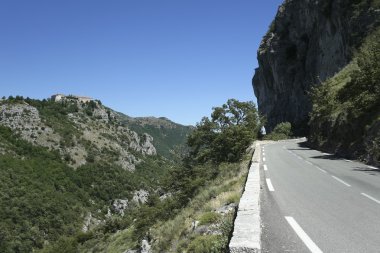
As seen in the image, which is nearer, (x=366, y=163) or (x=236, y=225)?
(x=236, y=225)

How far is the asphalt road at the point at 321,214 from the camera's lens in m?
5.59

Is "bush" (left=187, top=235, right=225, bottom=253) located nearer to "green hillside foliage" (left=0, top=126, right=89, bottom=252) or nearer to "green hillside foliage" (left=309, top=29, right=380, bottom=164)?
"green hillside foliage" (left=309, top=29, right=380, bottom=164)

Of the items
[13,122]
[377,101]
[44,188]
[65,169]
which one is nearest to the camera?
[377,101]

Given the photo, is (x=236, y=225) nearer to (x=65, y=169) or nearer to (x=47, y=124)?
(x=65, y=169)

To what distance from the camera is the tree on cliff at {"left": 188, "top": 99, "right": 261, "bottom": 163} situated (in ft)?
95.1

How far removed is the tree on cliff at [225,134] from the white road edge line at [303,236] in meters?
21.3

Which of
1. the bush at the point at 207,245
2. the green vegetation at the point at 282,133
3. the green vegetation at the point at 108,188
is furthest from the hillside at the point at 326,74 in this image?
the bush at the point at 207,245

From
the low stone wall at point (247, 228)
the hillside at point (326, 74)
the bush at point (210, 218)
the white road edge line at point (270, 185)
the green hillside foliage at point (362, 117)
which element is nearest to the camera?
the low stone wall at point (247, 228)

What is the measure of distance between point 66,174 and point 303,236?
310ft

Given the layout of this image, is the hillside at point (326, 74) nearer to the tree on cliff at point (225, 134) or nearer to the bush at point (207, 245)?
the tree on cliff at point (225, 134)

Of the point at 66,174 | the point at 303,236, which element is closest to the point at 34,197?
the point at 66,174

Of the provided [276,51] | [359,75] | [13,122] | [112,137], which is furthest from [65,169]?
[359,75]

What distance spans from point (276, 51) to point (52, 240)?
207 feet

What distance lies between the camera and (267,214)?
25.7 feet
